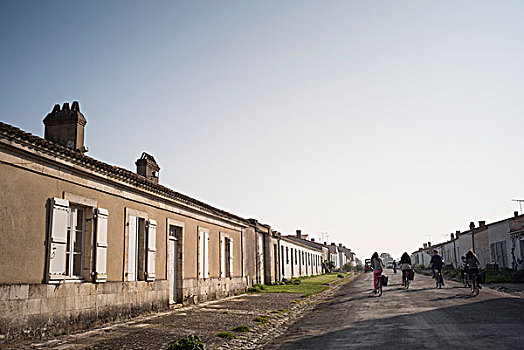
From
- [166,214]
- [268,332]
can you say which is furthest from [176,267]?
[268,332]

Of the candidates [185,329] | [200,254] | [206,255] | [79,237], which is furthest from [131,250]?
[206,255]

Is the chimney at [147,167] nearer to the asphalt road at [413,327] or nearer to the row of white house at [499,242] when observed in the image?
the asphalt road at [413,327]

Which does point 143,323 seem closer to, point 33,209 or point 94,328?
point 94,328

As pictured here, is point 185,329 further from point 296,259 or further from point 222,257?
point 296,259

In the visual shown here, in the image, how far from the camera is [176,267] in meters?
16.6

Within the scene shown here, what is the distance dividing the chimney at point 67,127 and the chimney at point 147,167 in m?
4.17

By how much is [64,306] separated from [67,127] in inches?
196

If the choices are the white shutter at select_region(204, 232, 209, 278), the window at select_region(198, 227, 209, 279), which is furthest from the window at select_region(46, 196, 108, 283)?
the white shutter at select_region(204, 232, 209, 278)

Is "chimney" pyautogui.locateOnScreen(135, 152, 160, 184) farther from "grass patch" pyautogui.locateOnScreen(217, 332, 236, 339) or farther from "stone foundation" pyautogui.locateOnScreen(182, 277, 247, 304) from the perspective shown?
"grass patch" pyautogui.locateOnScreen(217, 332, 236, 339)

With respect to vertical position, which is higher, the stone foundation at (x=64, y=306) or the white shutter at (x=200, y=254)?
the white shutter at (x=200, y=254)

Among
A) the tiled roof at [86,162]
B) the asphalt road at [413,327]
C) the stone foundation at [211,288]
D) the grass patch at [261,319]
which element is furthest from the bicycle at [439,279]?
the grass patch at [261,319]

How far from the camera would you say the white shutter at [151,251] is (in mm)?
13953

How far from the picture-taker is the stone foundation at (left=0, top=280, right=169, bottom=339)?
8.63 meters

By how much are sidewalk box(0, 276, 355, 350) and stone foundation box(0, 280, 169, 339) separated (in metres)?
0.25
